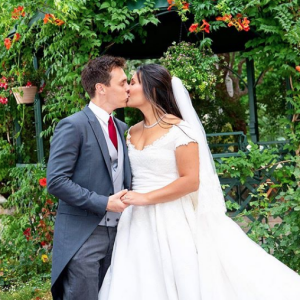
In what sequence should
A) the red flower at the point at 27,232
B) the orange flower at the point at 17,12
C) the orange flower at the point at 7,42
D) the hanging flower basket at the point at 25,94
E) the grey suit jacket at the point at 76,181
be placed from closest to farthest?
the grey suit jacket at the point at 76,181, the orange flower at the point at 17,12, the red flower at the point at 27,232, the orange flower at the point at 7,42, the hanging flower basket at the point at 25,94

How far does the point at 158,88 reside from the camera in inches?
133

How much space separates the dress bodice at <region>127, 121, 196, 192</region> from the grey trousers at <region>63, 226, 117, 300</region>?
1.16 feet

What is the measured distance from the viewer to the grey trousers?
3145 millimetres

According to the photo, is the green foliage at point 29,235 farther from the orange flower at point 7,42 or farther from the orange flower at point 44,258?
the orange flower at point 7,42

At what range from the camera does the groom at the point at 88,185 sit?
310 cm

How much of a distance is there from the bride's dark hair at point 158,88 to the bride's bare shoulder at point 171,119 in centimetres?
4

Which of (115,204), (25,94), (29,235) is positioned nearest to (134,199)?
(115,204)

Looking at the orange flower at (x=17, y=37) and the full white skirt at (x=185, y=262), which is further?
the orange flower at (x=17, y=37)

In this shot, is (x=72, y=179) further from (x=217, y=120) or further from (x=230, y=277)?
(x=217, y=120)

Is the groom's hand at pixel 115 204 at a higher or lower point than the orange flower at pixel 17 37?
lower

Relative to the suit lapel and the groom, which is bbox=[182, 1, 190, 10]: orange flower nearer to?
the groom

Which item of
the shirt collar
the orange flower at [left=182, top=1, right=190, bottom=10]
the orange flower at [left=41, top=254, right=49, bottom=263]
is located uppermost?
the orange flower at [left=182, top=1, right=190, bottom=10]

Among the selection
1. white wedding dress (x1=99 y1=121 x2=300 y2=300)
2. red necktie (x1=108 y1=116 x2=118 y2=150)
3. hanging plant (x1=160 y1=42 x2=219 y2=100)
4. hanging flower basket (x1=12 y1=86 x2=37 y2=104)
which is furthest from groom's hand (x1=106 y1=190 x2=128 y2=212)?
hanging flower basket (x1=12 y1=86 x2=37 y2=104)

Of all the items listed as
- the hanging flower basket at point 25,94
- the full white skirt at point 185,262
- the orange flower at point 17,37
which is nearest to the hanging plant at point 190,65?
the orange flower at point 17,37
